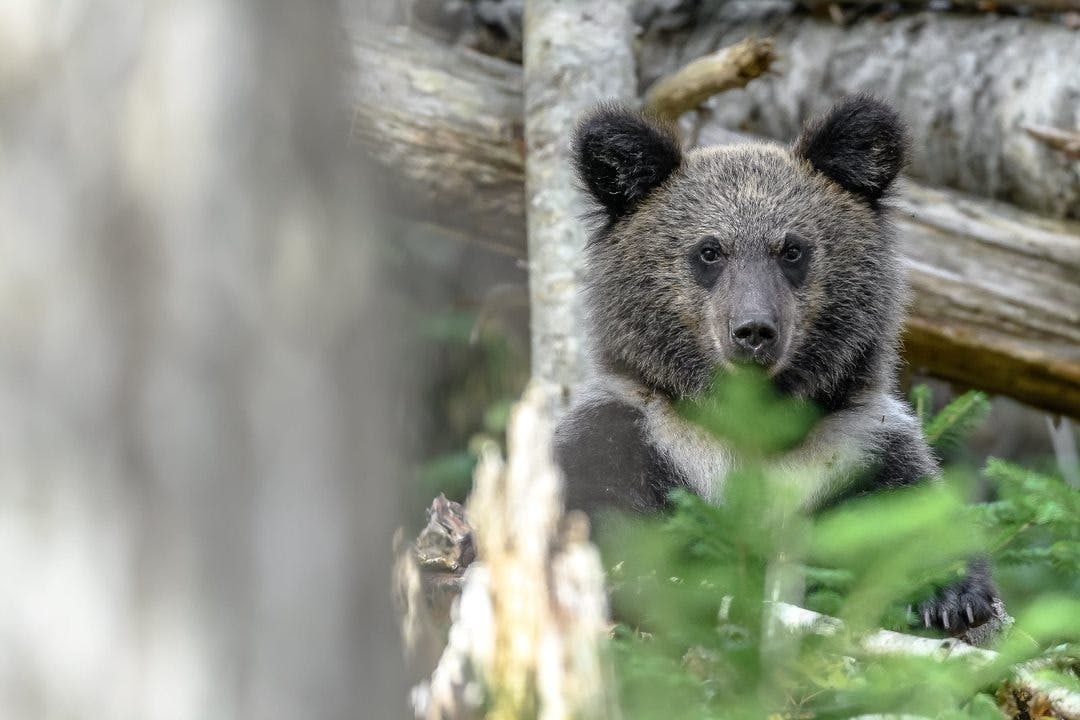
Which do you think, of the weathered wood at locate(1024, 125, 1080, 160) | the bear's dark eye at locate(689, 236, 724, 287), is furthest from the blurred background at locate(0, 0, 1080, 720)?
the weathered wood at locate(1024, 125, 1080, 160)

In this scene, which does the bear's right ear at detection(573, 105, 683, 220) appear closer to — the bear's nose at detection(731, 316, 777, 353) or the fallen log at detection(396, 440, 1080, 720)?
the bear's nose at detection(731, 316, 777, 353)

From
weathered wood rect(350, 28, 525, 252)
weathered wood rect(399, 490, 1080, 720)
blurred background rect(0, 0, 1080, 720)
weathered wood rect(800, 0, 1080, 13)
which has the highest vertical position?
blurred background rect(0, 0, 1080, 720)

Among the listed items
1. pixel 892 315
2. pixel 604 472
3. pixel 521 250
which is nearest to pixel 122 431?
pixel 604 472

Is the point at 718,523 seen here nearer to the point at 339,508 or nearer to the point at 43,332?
the point at 339,508

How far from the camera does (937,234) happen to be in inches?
259

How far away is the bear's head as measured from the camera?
455 cm

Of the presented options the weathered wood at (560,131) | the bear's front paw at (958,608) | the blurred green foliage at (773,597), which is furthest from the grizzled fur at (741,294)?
the blurred green foliage at (773,597)

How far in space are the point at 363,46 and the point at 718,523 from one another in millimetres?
1054

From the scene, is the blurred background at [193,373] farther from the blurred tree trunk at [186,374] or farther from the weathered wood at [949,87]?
the weathered wood at [949,87]

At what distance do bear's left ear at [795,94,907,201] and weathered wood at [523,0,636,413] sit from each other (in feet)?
5.68

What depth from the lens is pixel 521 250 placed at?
7211 millimetres

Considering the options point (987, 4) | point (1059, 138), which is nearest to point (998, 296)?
point (1059, 138)

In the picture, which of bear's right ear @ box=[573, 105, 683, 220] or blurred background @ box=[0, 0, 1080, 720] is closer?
blurred background @ box=[0, 0, 1080, 720]

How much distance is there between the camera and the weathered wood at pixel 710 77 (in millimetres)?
5410
